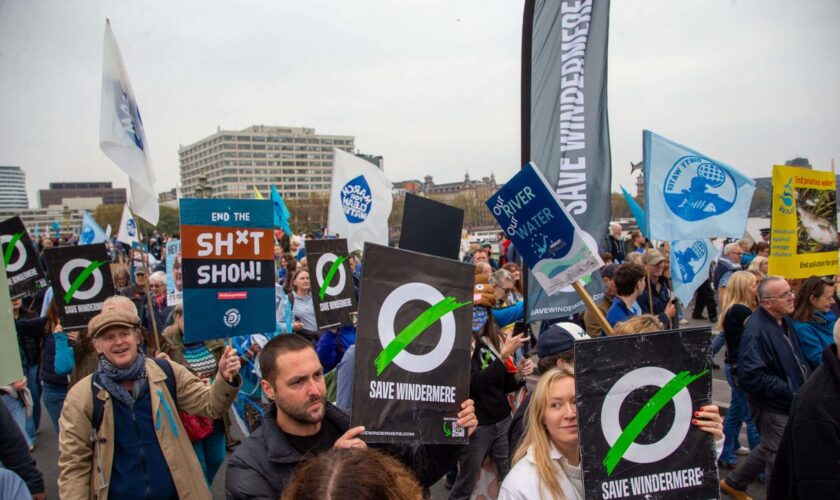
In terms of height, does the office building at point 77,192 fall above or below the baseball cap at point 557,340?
above

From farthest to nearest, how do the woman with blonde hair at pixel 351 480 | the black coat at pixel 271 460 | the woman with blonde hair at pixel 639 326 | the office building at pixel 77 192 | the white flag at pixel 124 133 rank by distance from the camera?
1. the office building at pixel 77 192
2. the white flag at pixel 124 133
3. the woman with blonde hair at pixel 639 326
4. the black coat at pixel 271 460
5. the woman with blonde hair at pixel 351 480

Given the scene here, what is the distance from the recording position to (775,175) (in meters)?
4.97

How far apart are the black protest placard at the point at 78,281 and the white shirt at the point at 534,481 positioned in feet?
13.0

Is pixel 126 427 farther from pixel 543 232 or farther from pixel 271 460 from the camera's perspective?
pixel 543 232

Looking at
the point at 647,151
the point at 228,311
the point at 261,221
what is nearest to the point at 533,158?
the point at 647,151

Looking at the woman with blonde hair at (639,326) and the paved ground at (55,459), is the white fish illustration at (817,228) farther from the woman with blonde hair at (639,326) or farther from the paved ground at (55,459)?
the woman with blonde hair at (639,326)

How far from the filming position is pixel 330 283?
5984 mm

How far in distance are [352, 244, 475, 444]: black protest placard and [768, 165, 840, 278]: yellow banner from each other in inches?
→ 149

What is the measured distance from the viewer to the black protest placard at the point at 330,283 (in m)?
5.80

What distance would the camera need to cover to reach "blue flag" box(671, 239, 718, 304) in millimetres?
5816

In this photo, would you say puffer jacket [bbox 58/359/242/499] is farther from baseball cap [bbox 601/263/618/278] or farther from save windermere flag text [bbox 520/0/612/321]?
baseball cap [bbox 601/263/618/278]

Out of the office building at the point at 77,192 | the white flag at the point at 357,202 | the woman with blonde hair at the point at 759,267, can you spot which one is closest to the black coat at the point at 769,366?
the woman with blonde hair at the point at 759,267

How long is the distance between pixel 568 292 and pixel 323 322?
2513mm

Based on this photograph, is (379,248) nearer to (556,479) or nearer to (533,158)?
(556,479)
